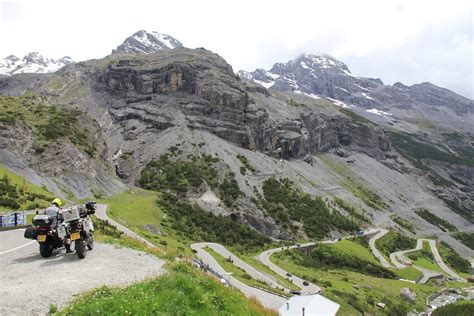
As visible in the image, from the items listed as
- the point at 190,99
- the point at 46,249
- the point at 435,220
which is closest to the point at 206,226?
the point at 46,249

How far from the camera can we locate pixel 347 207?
131375mm

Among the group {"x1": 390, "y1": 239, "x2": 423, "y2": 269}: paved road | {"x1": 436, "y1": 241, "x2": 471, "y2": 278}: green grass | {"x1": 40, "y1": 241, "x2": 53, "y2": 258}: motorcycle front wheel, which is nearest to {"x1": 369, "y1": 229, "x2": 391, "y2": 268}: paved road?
{"x1": 390, "y1": 239, "x2": 423, "y2": 269}: paved road

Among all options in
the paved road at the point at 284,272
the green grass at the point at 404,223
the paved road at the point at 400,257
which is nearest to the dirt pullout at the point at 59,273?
the paved road at the point at 284,272

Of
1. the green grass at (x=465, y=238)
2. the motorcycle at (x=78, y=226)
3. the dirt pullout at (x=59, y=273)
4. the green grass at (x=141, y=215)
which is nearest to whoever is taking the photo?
the dirt pullout at (x=59, y=273)

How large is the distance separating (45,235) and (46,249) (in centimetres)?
67

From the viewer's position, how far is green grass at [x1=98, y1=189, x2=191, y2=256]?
56.0 meters

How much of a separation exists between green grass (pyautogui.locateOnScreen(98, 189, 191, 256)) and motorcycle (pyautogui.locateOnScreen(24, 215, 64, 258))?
121ft

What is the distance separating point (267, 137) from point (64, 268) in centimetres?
14204

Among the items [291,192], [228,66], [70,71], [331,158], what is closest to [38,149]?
[291,192]

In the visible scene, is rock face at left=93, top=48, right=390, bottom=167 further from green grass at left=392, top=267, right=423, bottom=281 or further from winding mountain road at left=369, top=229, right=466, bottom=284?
green grass at left=392, top=267, right=423, bottom=281

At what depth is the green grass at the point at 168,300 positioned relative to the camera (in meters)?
9.55

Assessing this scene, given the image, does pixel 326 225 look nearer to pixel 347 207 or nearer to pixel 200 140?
pixel 347 207

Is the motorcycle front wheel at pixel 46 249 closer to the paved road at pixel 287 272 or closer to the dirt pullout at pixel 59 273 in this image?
the dirt pullout at pixel 59 273

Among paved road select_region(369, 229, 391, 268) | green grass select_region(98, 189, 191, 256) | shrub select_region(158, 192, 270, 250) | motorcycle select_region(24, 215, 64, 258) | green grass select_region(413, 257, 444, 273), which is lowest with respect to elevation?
green grass select_region(413, 257, 444, 273)
